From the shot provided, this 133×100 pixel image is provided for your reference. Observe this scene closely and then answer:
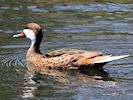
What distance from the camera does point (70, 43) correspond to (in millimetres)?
15945

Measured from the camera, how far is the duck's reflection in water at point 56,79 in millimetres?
12445

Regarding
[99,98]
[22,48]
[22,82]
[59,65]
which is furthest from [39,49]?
[99,98]

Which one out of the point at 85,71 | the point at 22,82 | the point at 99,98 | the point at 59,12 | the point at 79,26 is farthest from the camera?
the point at 59,12

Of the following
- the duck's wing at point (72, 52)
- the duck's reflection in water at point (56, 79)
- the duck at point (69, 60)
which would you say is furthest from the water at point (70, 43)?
the duck's wing at point (72, 52)

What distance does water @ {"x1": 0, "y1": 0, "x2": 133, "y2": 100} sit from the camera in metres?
12.2

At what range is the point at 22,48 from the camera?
1591 centimetres

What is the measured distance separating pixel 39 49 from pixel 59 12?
12.4ft

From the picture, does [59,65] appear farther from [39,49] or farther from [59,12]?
[59,12]

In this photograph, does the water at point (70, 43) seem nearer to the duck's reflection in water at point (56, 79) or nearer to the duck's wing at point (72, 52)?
the duck's reflection in water at point (56, 79)

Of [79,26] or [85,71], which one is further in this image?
[79,26]

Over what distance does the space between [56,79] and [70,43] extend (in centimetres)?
293

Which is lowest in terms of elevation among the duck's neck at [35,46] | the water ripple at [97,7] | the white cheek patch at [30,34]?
the water ripple at [97,7]

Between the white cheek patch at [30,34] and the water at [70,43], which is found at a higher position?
the white cheek patch at [30,34]

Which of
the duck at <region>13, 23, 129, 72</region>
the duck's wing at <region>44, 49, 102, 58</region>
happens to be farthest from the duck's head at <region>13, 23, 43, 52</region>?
the duck's wing at <region>44, 49, 102, 58</region>
